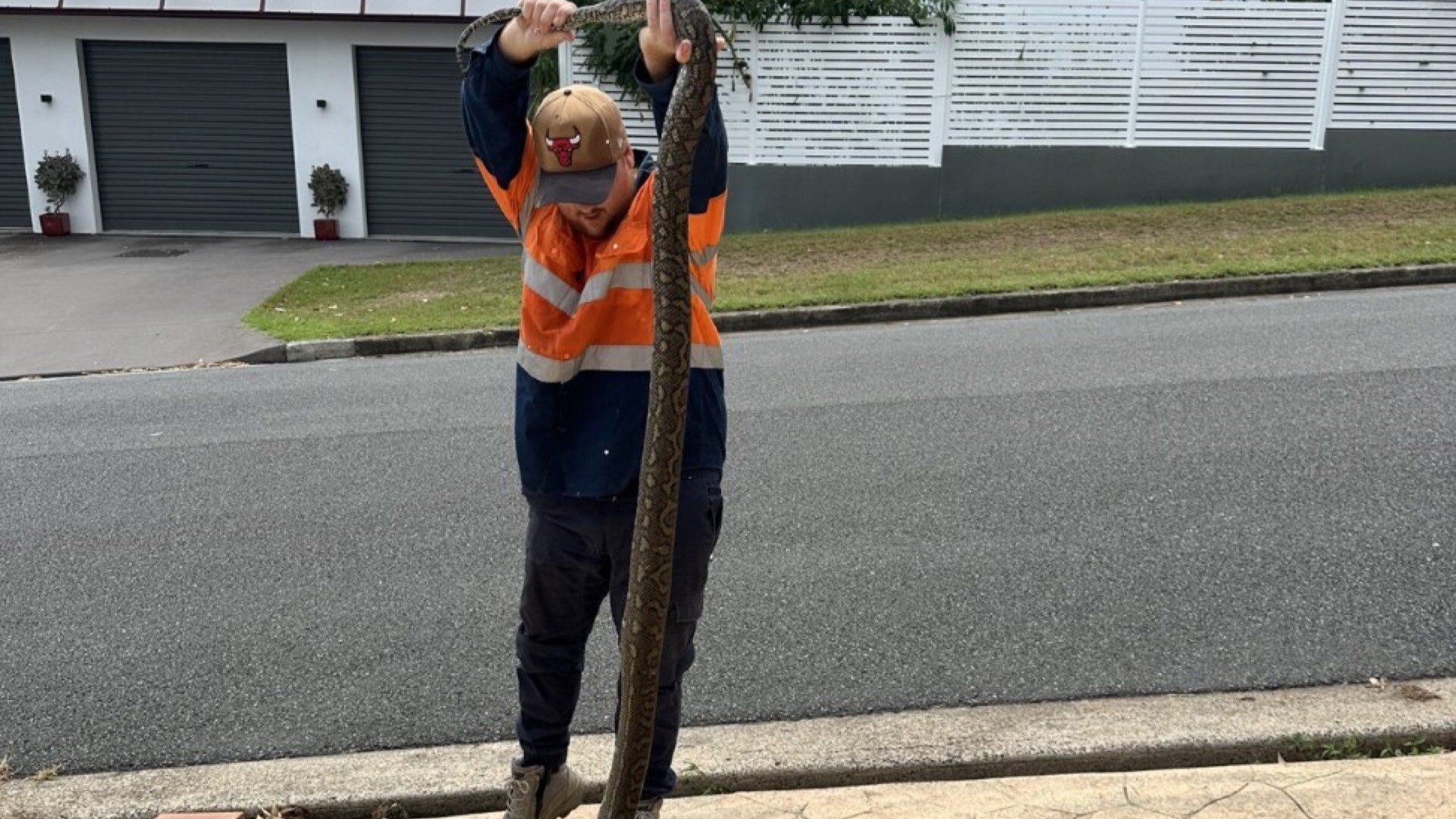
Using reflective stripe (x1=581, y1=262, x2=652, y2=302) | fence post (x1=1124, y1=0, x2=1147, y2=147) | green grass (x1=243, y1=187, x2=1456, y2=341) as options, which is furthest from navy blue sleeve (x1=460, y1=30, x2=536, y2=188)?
fence post (x1=1124, y1=0, x2=1147, y2=147)

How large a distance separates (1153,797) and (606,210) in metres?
1.98

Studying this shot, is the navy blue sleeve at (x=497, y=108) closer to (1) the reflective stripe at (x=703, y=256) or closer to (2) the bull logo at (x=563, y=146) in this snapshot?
(2) the bull logo at (x=563, y=146)

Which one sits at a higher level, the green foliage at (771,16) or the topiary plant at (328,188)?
the green foliage at (771,16)

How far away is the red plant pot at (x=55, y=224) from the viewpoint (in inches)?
747

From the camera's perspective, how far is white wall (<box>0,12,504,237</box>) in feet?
60.1

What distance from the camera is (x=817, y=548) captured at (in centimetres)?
510

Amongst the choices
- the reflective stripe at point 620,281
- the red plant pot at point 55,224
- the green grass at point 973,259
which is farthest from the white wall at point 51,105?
the reflective stripe at point 620,281

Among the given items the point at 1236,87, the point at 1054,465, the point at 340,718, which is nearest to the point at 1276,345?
the point at 1054,465

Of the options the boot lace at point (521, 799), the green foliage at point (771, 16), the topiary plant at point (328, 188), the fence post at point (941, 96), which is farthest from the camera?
the topiary plant at point (328, 188)

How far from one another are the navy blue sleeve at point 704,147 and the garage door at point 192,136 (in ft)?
59.4

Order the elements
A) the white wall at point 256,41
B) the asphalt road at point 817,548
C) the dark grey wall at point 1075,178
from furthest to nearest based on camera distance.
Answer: the white wall at point 256,41, the dark grey wall at point 1075,178, the asphalt road at point 817,548

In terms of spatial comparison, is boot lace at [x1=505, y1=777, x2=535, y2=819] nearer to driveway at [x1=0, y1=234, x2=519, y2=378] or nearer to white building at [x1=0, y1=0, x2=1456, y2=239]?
driveway at [x1=0, y1=234, x2=519, y2=378]

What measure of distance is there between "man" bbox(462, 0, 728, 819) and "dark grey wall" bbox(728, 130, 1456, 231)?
1295 cm

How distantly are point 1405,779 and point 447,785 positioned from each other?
8.14ft
